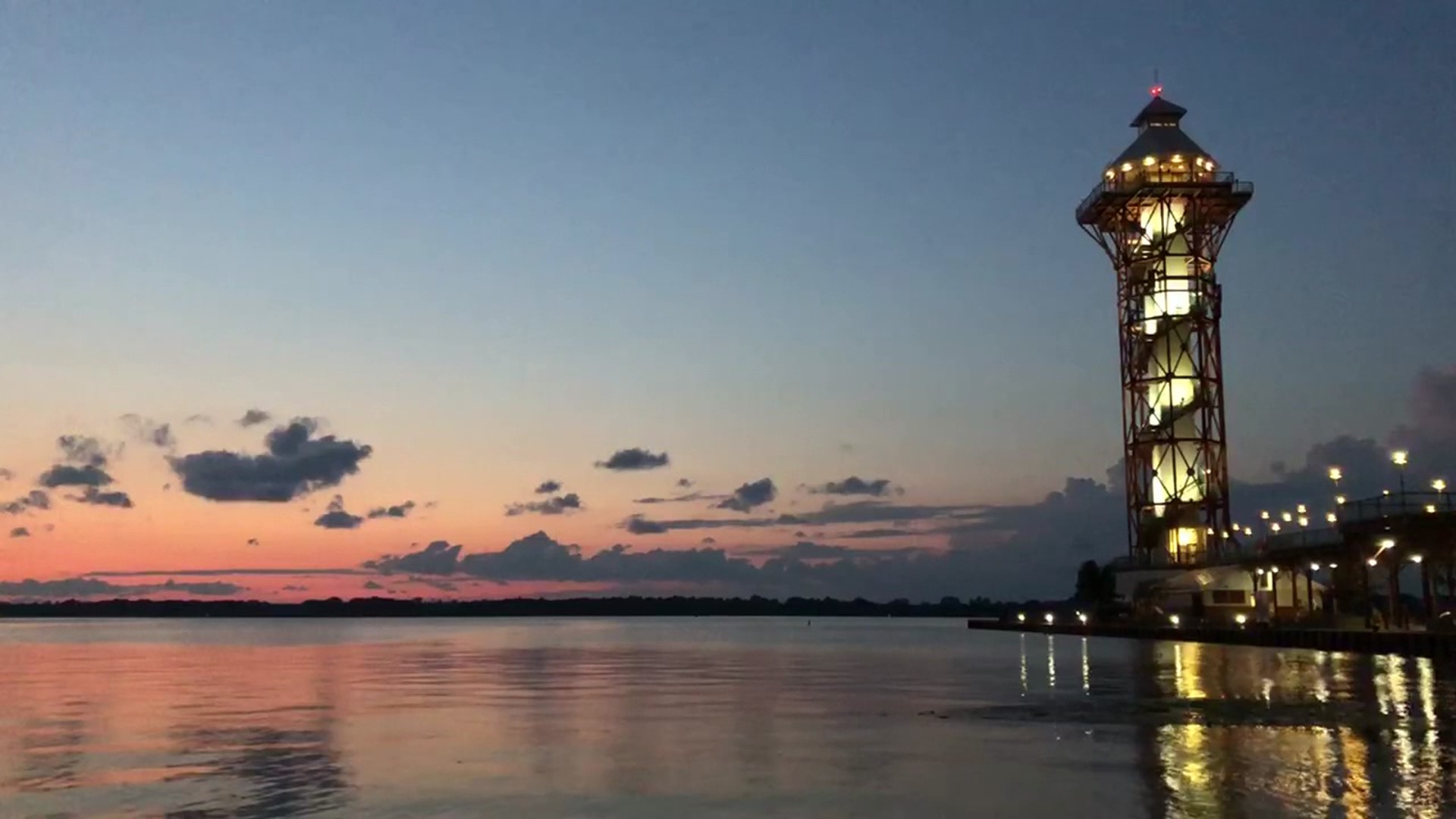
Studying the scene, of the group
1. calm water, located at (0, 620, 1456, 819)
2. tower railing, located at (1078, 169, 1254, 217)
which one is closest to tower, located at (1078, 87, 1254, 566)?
tower railing, located at (1078, 169, 1254, 217)

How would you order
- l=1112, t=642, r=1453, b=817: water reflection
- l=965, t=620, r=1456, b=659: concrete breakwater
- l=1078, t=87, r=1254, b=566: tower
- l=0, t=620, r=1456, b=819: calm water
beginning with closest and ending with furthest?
l=1112, t=642, r=1453, b=817: water reflection
l=0, t=620, r=1456, b=819: calm water
l=965, t=620, r=1456, b=659: concrete breakwater
l=1078, t=87, r=1254, b=566: tower

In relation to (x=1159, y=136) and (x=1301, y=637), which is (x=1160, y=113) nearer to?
(x=1159, y=136)

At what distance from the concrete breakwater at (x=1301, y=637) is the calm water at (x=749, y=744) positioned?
2.10m

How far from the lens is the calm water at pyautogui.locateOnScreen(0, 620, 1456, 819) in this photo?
19250mm

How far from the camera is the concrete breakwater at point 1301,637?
5488cm

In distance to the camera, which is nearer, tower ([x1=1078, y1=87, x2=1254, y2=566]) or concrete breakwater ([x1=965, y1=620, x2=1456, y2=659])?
concrete breakwater ([x1=965, y1=620, x2=1456, y2=659])

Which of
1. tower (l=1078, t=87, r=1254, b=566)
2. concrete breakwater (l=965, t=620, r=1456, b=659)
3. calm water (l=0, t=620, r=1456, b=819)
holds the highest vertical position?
tower (l=1078, t=87, r=1254, b=566)

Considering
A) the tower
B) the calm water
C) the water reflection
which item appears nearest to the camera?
the water reflection

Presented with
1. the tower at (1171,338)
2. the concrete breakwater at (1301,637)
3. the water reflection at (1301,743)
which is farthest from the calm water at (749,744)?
the tower at (1171,338)

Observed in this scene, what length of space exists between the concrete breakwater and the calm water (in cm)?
210

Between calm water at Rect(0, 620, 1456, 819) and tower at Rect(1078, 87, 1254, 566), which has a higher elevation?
tower at Rect(1078, 87, 1254, 566)

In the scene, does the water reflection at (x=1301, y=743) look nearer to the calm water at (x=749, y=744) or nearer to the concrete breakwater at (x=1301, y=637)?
the calm water at (x=749, y=744)

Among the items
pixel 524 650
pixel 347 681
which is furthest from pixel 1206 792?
pixel 524 650

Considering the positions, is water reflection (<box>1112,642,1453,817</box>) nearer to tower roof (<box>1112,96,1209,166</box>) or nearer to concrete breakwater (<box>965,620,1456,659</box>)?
concrete breakwater (<box>965,620,1456,659</box>)
